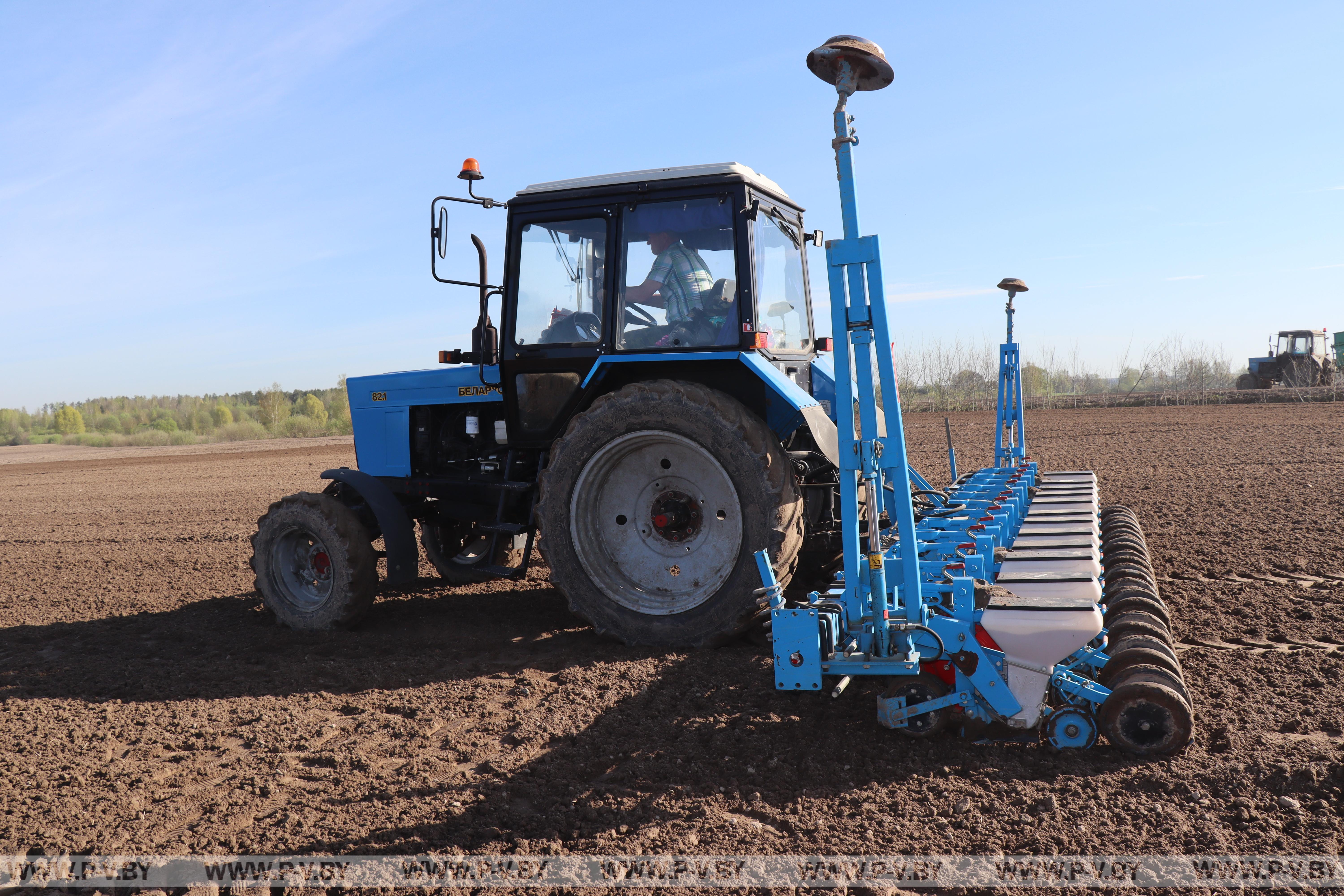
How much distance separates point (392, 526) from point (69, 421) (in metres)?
38.8

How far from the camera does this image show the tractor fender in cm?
504

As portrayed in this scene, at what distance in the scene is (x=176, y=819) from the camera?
2.83 meters

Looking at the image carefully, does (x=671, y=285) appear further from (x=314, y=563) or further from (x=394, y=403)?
(x=314, y=563)

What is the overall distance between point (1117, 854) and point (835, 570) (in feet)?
9.23

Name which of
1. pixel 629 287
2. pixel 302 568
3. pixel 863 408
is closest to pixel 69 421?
pixel 302 568

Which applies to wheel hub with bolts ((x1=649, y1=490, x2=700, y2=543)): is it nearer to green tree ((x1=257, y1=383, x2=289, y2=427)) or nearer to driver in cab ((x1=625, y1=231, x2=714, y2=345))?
driver in cab ((x1=625, y1=231, x2=714, y2=345))

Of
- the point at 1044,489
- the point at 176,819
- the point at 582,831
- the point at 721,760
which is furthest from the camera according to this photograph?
the point at 1044,489

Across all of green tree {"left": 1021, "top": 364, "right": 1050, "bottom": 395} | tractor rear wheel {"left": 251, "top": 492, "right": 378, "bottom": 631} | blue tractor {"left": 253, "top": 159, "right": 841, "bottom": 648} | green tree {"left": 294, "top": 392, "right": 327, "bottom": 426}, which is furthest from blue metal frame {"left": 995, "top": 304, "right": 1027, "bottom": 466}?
green tree {"left": 294, "top": 392, "right": 327, "bottom": 426}

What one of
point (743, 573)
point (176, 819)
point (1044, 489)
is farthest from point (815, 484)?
point (176, 819)

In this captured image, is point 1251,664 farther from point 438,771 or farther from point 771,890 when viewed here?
point 438,771

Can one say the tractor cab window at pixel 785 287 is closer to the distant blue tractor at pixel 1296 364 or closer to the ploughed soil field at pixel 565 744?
the ploughed soil field at pixel 565 744

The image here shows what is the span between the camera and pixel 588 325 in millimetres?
4758

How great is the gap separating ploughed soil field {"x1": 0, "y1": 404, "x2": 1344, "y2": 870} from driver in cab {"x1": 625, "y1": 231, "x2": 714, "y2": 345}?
1696mm

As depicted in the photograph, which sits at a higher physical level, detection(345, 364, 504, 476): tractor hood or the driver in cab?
the driver in cab
